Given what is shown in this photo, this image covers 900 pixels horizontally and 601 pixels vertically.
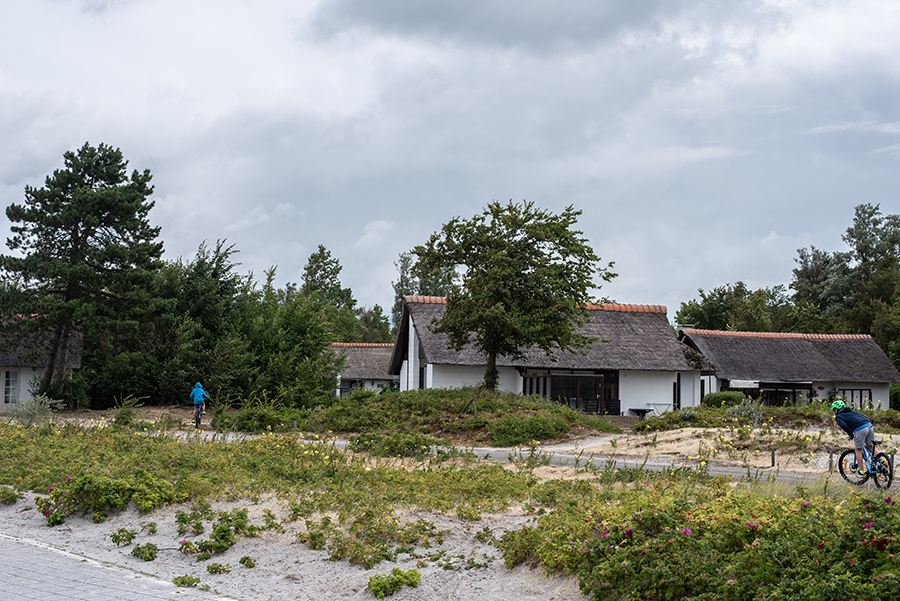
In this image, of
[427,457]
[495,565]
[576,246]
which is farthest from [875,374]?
[495,565]

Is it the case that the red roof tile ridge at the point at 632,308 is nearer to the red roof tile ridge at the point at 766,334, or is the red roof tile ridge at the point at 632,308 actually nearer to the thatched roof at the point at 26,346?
the red roof tile ridge at the point at 766,334

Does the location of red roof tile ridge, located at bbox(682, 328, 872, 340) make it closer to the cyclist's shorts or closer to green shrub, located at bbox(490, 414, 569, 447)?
green shrub, located at bbox(490, 414, 569, 447)

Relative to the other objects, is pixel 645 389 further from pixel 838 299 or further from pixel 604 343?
pixel 838 299

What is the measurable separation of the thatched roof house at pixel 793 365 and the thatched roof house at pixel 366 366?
19.9 metres

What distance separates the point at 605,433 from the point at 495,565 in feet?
48.7

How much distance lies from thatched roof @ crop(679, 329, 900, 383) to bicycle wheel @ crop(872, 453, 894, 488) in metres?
24.9

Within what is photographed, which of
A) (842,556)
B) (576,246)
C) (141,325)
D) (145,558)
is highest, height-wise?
(576,246)

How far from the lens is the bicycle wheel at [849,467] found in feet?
37.6

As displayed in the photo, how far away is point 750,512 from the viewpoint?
6.25 meters

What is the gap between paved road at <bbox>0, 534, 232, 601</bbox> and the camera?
6.30 metres

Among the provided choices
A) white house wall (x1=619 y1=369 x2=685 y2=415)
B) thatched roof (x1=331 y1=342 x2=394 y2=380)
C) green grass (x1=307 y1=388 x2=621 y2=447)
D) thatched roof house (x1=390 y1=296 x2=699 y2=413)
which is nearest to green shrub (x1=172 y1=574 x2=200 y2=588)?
green grass (x1=307 y1=388 x2=621 y2=447)

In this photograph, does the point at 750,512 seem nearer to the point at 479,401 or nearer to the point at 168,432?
the point at 168,432

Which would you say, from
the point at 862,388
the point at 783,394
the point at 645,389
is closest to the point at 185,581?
the point at 645,389

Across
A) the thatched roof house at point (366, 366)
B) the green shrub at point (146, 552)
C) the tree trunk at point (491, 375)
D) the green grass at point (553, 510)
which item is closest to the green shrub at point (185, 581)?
the green grass at point (553, 510)
